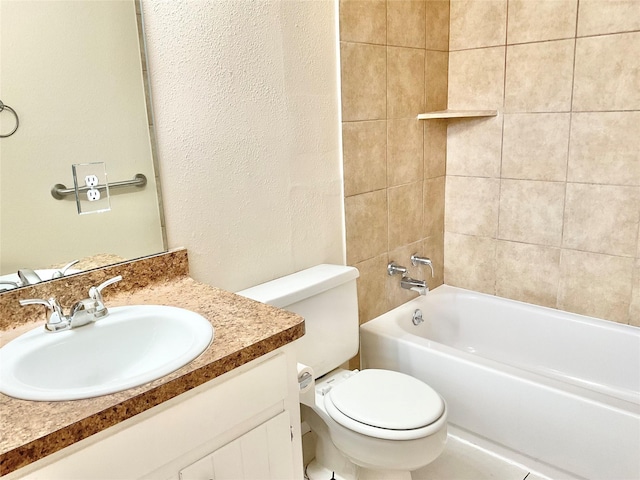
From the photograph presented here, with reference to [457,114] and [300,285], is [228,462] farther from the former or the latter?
[457,114]

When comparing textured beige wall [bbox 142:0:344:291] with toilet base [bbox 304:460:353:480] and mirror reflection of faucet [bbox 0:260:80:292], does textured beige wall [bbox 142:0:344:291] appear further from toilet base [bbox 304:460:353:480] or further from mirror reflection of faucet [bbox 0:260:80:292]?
toilet base [bbox 304:460:353:480]

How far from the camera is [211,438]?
110 cm

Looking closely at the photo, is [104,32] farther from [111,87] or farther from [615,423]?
[615,423]

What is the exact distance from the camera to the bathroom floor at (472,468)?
1.98m

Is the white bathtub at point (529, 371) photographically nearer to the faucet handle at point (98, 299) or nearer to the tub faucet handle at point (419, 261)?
the tub faucet handle at point (419, 261)

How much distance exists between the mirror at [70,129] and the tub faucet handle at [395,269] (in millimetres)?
1191

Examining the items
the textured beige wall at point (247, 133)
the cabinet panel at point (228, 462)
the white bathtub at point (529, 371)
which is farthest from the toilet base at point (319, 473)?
the cabinet panel at point (228, 462)

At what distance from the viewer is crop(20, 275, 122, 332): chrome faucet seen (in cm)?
122

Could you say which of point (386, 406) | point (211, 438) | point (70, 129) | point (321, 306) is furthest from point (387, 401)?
point (70, 129)

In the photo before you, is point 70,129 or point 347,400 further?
point 347,400

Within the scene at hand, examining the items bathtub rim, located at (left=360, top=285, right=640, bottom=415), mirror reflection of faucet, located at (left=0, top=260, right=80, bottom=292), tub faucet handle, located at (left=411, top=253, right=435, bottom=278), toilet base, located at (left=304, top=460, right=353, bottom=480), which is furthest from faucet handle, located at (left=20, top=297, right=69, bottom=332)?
tub faucet handle, located at (left=411, top=253, right=435, bottom=278)

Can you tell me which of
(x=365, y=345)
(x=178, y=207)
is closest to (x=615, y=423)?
(x=365, y=345)

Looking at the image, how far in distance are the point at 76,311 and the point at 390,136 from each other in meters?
1.49

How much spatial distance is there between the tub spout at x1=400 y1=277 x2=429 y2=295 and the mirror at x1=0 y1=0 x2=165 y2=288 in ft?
4.26
